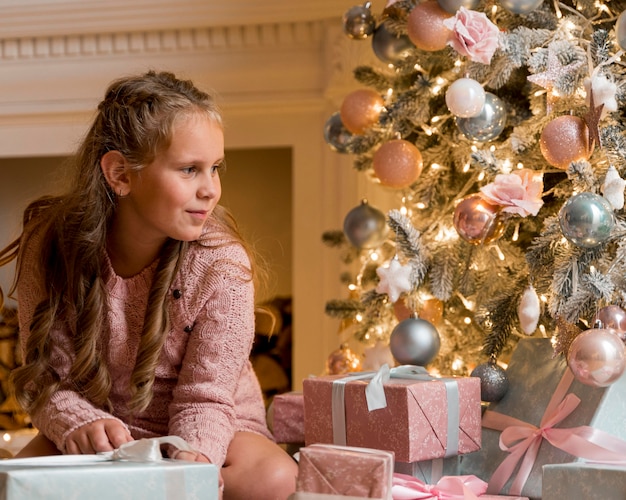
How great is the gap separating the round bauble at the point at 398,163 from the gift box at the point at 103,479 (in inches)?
35.9

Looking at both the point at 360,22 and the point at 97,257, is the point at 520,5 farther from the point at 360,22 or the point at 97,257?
the point at 97,257

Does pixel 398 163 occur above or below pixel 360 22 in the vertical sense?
below

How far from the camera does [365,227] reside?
210cm

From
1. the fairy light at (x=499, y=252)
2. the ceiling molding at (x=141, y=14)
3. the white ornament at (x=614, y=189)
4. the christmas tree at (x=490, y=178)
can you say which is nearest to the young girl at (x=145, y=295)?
the christmas tree at (x=490, y=178)

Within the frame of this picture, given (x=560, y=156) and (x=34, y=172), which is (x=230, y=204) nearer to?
(x=34, y=172)

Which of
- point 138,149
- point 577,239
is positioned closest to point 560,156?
point 577,239

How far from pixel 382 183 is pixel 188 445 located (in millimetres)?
839

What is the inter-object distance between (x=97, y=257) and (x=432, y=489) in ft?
2.18

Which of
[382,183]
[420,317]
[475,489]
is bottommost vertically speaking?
[475,489]

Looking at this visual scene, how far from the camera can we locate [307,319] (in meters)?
2.79

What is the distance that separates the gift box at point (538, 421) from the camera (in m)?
1.38

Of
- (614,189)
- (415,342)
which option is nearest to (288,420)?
(415,342)

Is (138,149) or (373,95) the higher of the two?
(373,95)

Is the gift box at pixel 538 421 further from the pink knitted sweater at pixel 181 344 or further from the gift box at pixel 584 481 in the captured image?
the pink knitted sweater at pixel 181 344
